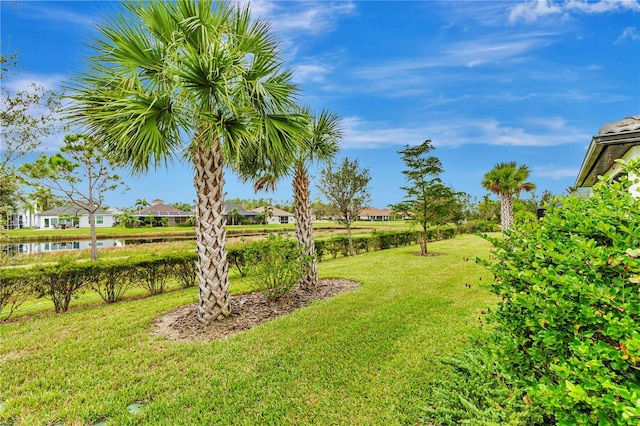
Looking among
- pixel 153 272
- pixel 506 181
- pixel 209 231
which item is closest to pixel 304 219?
pixel 209 231

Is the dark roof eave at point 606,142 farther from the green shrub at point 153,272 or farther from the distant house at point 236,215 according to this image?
the distant house at point 236,215

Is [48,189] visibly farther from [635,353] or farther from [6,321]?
[635,353]

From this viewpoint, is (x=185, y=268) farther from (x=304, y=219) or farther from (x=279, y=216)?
(x=279, y=216)

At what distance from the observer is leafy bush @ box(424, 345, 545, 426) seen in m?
2.17

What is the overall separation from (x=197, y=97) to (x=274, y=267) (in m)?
3.74

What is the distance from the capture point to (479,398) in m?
2.68

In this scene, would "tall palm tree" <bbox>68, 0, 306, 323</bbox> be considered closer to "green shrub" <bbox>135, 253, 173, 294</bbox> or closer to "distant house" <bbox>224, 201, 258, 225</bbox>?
"green shrub" <bbox>135, 253, 173, 294</bbox>

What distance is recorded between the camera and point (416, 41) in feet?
27.7

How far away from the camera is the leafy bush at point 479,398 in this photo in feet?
7.13

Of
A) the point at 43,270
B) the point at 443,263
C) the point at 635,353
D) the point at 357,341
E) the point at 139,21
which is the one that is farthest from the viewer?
the point at 443,263

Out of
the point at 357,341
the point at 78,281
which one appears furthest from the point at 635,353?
the point at 78,281

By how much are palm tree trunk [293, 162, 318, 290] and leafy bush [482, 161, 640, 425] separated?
19.8 feet

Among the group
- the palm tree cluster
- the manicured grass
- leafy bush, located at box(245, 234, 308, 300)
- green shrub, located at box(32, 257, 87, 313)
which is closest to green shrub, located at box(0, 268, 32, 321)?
green shrub, located at box(32, 257, 87, 313)

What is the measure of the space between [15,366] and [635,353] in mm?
6475
